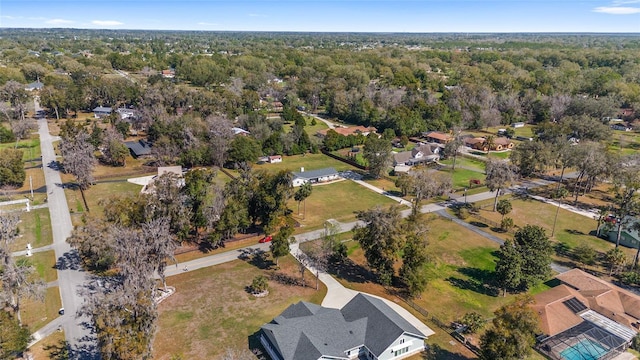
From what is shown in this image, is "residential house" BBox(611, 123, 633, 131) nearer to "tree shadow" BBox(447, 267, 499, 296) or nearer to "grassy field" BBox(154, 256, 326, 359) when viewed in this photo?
"tree shadow" BBox(447, 267, 499, 296)

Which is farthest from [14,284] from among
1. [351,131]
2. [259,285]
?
[351,131]

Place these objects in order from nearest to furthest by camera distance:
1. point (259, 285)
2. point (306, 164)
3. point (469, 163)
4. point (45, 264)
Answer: point (259, 285) < point (45, 264) < point (306, 164) < point (469, 163)

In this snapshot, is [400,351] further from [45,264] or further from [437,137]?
[437,137]

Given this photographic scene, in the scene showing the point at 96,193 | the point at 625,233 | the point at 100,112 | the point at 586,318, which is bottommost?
the point at 586,318

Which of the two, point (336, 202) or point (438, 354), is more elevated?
point (336, 202)

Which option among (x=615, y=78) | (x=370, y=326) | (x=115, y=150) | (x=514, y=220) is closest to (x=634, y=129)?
(x=615, y=78)

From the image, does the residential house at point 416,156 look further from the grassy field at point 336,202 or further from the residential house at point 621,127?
the residential house at point 621,127

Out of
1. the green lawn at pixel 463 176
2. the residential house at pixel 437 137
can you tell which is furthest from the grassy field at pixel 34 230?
the residential house at pixel 437 137

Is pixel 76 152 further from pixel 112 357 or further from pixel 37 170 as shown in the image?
pixel 112 357
